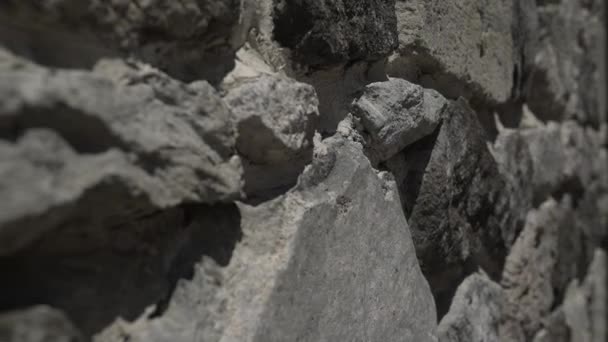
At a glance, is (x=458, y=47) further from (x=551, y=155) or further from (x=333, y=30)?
(x=551, y=155)

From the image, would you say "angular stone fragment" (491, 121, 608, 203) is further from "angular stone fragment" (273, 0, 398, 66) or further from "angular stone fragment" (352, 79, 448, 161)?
"angular stone fragment" (273, 0, 398, 66)

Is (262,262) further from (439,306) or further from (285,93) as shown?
(439,306)

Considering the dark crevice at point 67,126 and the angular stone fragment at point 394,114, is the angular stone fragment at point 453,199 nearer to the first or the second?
the angular stone fragment at point 394,114

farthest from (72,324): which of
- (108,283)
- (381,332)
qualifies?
(381,332)

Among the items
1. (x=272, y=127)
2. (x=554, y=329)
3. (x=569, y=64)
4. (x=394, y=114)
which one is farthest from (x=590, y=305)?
(x=272, y=127)

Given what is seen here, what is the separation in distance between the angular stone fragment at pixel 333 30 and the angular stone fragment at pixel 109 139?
0.15 meters

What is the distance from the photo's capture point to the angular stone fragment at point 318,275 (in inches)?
20.6

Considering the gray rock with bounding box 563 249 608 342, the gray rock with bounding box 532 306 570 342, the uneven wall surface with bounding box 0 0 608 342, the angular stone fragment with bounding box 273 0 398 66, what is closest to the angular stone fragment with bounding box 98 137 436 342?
the uneven wall surface with bounding box 0 0 608 342

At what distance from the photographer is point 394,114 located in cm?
80

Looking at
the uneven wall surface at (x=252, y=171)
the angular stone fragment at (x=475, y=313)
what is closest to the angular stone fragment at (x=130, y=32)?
the uneven wall surface at (x=252, y=171)

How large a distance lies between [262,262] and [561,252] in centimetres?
113

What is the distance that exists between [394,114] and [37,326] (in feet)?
1.75

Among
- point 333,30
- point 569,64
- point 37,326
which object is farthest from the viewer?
point 569,64

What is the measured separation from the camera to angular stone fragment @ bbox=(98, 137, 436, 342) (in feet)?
1.71
